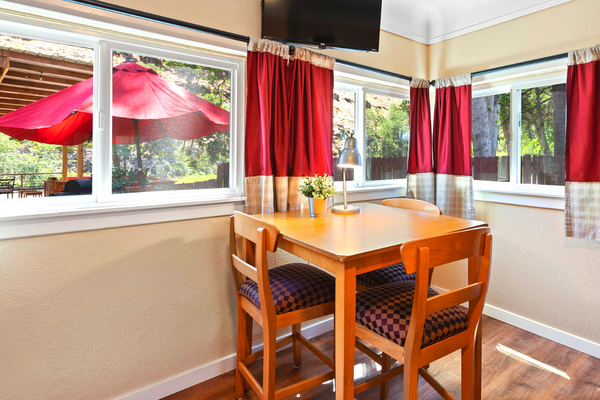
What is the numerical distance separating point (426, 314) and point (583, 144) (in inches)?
69.4

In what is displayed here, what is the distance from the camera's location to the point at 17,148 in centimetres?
155

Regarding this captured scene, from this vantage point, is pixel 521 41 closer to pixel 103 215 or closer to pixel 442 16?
pixel 442 16

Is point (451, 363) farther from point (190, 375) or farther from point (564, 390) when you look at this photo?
point (190, 375)

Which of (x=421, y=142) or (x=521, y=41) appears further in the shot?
(x=421, y=142)

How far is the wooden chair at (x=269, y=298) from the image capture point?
1.44 metres

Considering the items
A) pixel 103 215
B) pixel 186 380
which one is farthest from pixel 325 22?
pixel 186 380

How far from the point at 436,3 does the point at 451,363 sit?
2.82m

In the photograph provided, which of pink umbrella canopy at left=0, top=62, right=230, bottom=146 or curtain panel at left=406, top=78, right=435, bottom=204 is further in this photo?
curtain panel at left=406, top=78, right=435, bottom=204

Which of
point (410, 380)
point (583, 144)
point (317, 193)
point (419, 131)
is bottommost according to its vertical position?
point (410, 380)

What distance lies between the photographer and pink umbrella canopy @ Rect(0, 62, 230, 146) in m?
1.59

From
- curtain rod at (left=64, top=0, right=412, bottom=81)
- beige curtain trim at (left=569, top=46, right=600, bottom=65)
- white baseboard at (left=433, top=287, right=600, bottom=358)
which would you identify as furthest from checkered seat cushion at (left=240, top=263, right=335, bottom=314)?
beige curtain trim at (left=569, top=46, right=600, bottom=65)

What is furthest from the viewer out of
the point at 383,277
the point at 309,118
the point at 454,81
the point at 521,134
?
the point at 454,81

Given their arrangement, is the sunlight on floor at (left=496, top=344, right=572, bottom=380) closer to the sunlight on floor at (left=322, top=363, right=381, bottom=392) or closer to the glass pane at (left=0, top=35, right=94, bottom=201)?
the sunlight on floor at (left=322, top=363, right=381, bottom=392)

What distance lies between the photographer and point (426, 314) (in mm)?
1210
